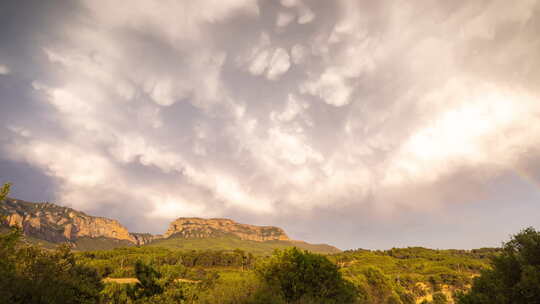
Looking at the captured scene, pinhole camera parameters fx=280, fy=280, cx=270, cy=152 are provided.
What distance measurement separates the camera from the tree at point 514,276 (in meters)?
22.7

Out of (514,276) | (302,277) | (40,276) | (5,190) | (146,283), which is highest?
(5,190)

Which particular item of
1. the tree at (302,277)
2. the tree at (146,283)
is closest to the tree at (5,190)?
the tree at (146,283)

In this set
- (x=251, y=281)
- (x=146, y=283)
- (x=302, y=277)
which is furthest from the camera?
(x=146, y=283)

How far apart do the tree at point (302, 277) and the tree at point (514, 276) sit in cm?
1460

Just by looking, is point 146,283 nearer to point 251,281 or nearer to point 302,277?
point 251,281

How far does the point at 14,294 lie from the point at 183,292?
31.2 m

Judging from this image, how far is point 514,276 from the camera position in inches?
1019

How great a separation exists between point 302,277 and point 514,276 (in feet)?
74.6

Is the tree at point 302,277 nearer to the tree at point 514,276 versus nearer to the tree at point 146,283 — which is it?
the tree at point 514,276

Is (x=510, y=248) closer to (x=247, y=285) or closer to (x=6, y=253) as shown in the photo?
(x=247, y=285)

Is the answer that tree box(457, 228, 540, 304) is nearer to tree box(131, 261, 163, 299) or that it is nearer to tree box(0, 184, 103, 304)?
tree box(0, 184, 103, 304)

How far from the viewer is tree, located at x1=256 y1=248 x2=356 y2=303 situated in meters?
36.7

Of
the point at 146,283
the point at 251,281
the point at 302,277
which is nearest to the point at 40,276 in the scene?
the point at 146,283

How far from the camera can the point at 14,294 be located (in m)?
17.9
